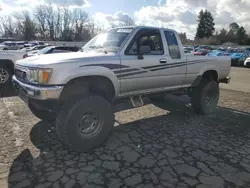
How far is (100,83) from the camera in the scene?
14.0 feet

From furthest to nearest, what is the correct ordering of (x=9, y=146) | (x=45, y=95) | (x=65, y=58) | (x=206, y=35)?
1. (x=206, y=35)
2. (x=9, y=146)
3. (x=65, y=58)
4. (x=45, y=95)

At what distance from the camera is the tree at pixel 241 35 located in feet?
274

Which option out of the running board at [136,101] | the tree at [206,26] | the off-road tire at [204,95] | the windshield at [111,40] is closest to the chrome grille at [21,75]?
the windshield at [111,40]

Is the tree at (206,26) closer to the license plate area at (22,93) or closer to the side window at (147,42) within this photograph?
the side window at (147,42)

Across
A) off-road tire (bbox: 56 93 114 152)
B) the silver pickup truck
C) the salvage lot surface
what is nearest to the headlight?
the silver pickup truck

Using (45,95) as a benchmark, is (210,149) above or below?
below

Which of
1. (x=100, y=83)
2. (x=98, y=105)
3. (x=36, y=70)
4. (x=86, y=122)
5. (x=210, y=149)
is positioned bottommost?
(x=210, y=149)

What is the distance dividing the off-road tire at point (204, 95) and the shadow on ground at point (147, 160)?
944 mm

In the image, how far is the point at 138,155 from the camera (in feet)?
13.0

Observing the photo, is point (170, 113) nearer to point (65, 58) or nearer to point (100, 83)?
point (100, 83)

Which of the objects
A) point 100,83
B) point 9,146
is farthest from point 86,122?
point 9,146

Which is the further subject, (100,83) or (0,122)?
(0,122)

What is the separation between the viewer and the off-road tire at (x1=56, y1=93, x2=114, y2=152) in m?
3.78

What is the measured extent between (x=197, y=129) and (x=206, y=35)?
9142cm
